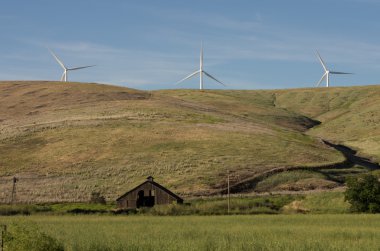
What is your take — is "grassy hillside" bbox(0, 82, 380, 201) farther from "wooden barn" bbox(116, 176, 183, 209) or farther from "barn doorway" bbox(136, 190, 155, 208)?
"wooden barn" bbox(116, 176, 183, 209)

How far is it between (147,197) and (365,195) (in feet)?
88.9

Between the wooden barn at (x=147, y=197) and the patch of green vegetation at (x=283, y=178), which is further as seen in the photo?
the patch of green vegetation at (x=283, y=178)

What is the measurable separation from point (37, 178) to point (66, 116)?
146 feet

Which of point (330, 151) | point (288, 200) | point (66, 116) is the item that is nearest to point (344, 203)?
point (288, 200)

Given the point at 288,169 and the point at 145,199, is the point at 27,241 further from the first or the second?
the point at 288,169

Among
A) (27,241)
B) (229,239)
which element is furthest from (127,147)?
(27,241)

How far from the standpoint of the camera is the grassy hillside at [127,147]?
96.9 m

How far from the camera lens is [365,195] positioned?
65062mm

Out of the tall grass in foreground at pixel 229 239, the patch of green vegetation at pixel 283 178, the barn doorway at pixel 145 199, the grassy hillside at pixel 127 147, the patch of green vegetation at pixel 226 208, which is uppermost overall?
the grassy hillside at pixel 127 147

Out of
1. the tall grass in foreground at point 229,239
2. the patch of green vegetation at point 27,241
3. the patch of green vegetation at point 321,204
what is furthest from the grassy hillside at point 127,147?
the patch of green vegetation at point 27,241

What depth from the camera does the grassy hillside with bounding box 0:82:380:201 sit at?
9694 centimetres

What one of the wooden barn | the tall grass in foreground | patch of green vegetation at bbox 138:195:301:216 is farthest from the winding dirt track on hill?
the tall grass in foreground

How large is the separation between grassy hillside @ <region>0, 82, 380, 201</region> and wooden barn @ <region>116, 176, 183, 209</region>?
25.4 feet

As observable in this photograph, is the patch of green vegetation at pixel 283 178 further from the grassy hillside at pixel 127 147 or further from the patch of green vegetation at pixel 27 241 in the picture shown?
the patch of green vegetation at pixel 27 241
